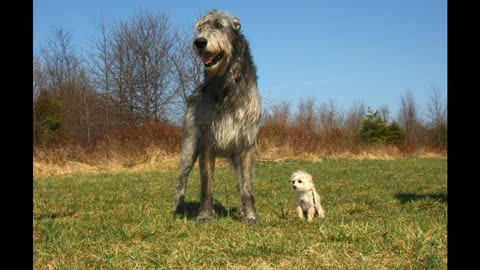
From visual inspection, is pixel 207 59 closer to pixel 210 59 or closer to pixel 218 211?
pixel 210 59

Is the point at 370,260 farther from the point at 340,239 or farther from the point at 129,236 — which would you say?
the point at 129,236

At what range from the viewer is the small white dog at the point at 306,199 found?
5583 millimetres

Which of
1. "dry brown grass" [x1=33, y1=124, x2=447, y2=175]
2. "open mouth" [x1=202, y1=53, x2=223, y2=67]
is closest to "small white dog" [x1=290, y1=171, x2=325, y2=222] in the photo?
"open mouth" [x1=202, y1=53, x2=223, y2=67]

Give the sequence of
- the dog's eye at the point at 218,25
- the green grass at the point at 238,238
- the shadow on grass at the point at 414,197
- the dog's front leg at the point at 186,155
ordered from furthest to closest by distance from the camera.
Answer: the shadow on grass at the point at 414,197 < the dog's front leg at the point at 186,155 < the dog's eye at the point at 218,25 < the green grass at the point at 238,238

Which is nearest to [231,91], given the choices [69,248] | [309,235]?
[309,235]

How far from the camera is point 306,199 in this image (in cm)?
566

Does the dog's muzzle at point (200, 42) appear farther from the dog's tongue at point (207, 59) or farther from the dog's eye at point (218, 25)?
the dog's eye at point (218, 25)

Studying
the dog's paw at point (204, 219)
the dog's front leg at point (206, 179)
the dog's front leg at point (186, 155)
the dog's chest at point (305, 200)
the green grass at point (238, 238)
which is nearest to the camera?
the green grass at point (238, 238)

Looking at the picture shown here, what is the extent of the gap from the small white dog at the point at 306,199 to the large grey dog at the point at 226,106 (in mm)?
905

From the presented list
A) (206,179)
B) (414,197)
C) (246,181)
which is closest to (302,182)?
(246,181)

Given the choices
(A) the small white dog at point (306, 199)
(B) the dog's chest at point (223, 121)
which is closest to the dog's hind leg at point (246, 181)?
(B) the dog's chest at point (223, 121)

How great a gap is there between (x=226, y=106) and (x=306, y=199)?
5.77ft

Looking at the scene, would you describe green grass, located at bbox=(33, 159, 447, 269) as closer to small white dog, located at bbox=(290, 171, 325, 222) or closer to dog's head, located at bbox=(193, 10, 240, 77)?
small white dog, located at bbox=(290, 171, 325, 222)

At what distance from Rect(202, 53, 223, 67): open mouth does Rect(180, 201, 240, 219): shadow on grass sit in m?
2.00
